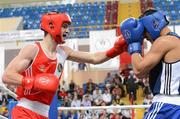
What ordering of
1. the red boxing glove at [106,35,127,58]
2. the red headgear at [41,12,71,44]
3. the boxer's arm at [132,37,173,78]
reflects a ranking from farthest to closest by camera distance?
the red boxing glove at [106,35,127,58] < the red headgear at [41,12,71,44] < the boxer's arm at [132,37,173,78]

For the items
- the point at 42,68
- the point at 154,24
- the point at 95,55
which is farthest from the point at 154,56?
the point at 95,55

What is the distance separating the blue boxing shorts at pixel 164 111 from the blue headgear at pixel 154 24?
1.50ft

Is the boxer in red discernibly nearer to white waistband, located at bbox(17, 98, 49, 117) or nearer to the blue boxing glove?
white waistband, located at bbox(17, 98, 49, 117)

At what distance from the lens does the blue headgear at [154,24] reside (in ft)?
8.30

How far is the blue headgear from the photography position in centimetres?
253

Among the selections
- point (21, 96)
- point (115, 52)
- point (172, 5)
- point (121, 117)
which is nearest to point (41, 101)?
point (21, 96)

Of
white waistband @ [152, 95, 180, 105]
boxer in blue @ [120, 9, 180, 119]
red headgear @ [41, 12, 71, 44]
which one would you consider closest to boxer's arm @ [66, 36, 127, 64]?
red headgear @ [41, 12, 71, 44]

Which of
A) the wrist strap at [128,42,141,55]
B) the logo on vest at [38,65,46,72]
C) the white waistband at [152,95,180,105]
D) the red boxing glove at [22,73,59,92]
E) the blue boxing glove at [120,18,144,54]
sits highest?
the blue boxing glove at [120,18,144,54]

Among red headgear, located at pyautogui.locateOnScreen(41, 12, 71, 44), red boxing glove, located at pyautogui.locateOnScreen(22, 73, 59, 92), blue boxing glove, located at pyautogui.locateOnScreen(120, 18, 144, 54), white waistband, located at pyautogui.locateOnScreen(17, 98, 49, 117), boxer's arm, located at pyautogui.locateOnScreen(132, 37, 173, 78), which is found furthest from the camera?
red headgear, located at pyautogui.locateOnScreen(41, 12, 71, 44)

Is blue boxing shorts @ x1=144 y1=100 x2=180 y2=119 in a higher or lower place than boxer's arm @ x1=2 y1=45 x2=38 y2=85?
lower

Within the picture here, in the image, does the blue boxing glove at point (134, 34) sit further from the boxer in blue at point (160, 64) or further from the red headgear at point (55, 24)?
the red headgear at point (55, 24)

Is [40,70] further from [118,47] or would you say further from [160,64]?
[160,64]

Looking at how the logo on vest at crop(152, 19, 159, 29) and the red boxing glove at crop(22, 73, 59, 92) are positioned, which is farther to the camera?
the red boxing glove at crop(22, 73, 59, 92)

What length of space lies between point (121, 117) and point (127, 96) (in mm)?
3270
